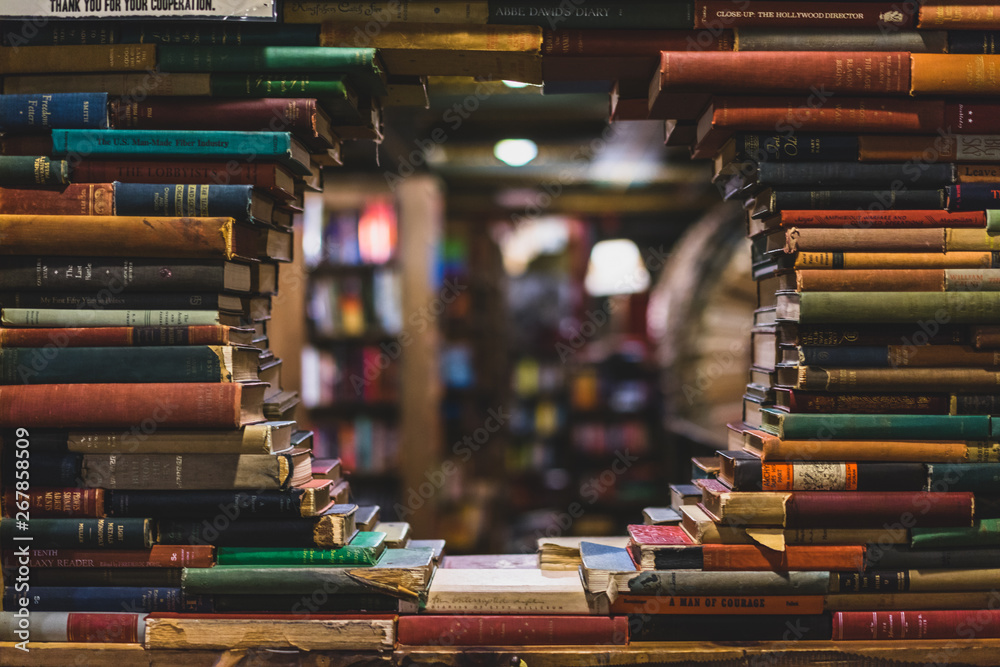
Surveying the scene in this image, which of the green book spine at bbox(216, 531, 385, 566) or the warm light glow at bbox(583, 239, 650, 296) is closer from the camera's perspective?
the green book spine at bbox(216, 531, 385, 566)

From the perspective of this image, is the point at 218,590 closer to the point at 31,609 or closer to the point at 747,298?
the point at 31,609

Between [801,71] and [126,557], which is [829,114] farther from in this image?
[126,557]

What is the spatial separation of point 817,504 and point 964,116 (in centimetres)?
81

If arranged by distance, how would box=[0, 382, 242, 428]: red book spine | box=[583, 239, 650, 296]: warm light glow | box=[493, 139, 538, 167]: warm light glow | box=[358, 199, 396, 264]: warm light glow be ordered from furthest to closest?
box=[583, 239, 650, 296]: warm light glow < box=[493, 139, 538, 167]: warm light glow < box=[358, 199, 396, 264]: warm light glow < box=[0, 382, 242, 428]: red book spine

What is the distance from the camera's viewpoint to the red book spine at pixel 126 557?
119cm

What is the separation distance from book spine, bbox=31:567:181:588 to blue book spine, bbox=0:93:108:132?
86 cm

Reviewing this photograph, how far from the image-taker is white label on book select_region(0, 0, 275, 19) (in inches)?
46.0

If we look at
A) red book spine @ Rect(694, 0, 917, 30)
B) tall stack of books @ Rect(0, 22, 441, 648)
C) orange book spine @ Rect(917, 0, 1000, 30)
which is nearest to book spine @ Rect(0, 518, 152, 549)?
tall stack of books @ Rect(0, 22, 441, 648)

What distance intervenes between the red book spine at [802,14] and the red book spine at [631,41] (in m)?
0.03

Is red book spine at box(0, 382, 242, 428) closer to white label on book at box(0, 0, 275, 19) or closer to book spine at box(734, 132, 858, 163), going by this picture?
white label on book at box(0, 0, 275, 19)

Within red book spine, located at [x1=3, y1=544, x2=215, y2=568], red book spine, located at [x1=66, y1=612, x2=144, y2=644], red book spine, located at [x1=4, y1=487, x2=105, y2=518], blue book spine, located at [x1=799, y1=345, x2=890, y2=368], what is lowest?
red book spine, located at [x1=66, y1=612, x2=144, y2=644]

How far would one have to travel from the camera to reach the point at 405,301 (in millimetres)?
3529

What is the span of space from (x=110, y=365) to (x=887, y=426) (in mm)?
1473

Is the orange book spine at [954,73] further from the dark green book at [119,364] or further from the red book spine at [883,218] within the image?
the dark green book at [119,364]
